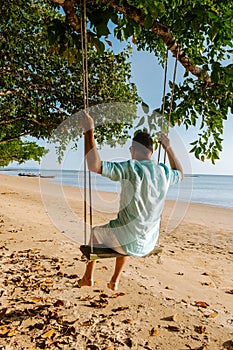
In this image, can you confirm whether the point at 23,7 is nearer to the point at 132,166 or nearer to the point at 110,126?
the point at 110,126

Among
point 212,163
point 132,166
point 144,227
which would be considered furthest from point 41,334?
point 212,163

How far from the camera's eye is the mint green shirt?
2703mm

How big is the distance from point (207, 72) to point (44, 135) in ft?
18.3

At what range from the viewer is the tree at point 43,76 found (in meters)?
6.91

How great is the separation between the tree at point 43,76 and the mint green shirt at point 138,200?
4499 mm

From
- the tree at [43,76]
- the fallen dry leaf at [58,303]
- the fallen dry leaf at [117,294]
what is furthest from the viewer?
the tree at [43,76]

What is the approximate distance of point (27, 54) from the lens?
7.34 meters

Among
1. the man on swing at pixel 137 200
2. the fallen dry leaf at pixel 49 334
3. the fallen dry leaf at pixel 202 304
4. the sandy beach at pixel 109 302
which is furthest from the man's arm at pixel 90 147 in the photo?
the fallen dry leaf at pixel 202 304

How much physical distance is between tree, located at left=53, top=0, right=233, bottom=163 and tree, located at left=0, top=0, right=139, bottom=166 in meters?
2.60

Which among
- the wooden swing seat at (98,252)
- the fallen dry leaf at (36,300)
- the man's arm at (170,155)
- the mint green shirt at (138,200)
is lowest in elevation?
the fallen dry leaf at (36,300)

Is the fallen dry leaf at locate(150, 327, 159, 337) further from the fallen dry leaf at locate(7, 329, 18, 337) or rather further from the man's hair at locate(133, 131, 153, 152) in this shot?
the man's hair at locate(133, 131, 153, 152)

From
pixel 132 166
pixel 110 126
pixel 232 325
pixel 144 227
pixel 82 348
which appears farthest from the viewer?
pixel 110 126

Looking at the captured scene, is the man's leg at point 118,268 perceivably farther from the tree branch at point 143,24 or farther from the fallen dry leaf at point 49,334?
the tree branch at point 143,24

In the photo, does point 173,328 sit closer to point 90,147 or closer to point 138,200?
point 138,200
